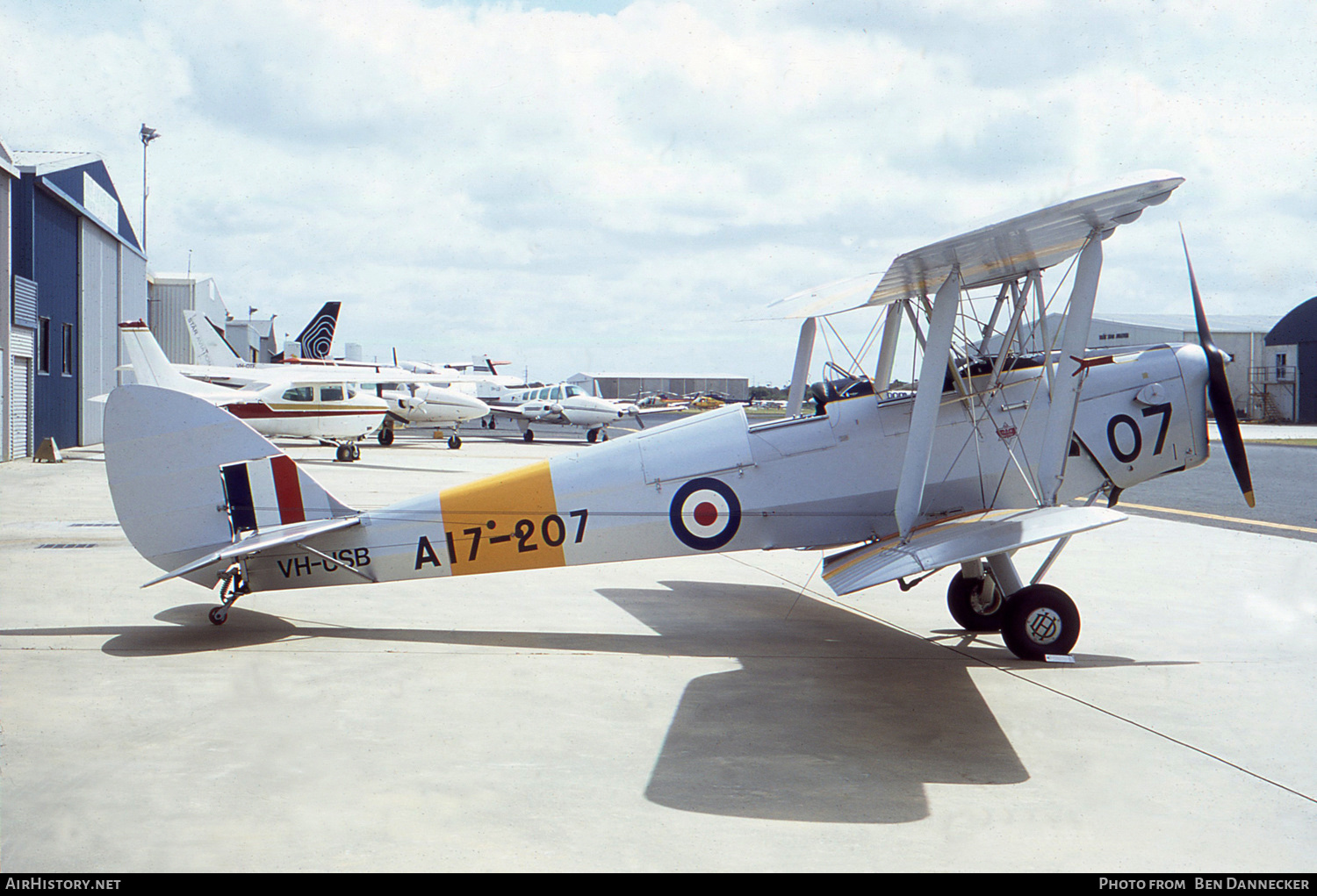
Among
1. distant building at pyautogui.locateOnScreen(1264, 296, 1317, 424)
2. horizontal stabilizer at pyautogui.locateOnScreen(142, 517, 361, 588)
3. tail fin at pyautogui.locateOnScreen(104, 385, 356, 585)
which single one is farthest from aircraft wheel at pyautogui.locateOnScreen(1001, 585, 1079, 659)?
distant building at pyautogui.locateOnScreen(1264, 296, 1317, 424)

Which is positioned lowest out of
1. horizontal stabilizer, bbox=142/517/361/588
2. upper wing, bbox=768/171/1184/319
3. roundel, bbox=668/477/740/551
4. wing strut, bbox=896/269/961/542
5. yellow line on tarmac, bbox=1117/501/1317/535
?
yellow line on tarmac, bbox=1117/501/1317/535

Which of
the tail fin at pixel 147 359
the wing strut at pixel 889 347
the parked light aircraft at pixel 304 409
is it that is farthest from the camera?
the parked light aircraft at pixel 304 409

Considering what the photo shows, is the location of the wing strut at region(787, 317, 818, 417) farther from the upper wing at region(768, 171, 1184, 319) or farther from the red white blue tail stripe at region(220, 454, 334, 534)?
the red white blue tail stripe at region(220, 454, 334, 534)

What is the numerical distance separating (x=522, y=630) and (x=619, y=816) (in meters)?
3.73

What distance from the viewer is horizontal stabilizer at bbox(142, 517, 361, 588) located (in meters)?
6.46

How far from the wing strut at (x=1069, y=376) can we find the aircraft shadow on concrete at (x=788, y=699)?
132 cm

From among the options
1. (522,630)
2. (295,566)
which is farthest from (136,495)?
(522,630)

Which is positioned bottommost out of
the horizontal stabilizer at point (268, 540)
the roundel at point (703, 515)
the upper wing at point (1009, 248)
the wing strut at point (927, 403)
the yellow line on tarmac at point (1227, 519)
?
the yellow line on tarmac at point (1227, 519)

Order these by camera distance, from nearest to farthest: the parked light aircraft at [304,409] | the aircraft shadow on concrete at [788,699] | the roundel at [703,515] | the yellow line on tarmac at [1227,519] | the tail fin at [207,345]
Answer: the aircraft shadow on concrete at [788,699], the roundel at [703,515], the yellow line on tarmac at [1227,519], the parked light aircraft at [304,409], the tail fin at [207,345]

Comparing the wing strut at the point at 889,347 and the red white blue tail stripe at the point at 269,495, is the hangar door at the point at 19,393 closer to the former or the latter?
the red white blue tail stripe at the point at 269,495

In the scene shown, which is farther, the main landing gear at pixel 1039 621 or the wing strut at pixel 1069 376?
the main landing gear at pixel 1039 621

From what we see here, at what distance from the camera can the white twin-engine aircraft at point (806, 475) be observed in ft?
21.6

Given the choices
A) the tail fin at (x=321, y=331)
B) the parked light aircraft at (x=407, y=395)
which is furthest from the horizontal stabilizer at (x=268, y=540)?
the tail fin at (x=321, y=331)

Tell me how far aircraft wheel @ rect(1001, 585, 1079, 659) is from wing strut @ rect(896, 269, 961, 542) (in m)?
1.00
